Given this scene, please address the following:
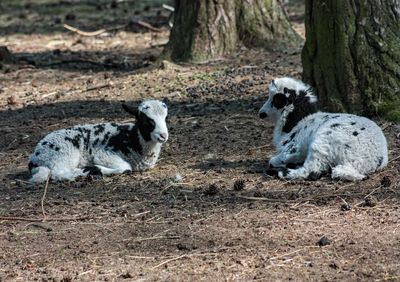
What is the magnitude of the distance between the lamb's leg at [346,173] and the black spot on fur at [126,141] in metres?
2.21

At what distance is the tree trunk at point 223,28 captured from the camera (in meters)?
13.5

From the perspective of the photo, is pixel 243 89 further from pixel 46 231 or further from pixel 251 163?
pixel 46 231

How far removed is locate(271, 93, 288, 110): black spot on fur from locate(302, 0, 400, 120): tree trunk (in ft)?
3.09

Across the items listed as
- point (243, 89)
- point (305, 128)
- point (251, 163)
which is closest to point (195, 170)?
point (251, 163)

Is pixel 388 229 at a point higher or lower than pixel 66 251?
higher

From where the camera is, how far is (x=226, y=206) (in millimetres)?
7984

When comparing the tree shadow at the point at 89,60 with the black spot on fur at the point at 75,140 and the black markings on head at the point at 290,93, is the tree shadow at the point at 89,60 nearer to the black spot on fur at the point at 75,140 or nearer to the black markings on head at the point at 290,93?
the black spot on fur at the point at 75,140

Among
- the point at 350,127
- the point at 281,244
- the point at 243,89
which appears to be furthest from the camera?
the point at 243,89

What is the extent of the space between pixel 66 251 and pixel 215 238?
1.19 meters

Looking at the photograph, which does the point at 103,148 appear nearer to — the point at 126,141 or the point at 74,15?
the point at 126,141

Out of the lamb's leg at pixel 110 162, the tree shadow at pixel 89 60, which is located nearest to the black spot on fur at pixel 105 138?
the lamb's leg at pixel 110 162

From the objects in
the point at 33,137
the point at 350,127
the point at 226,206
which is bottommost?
the point at 33,137

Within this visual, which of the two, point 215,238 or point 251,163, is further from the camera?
point 251,163

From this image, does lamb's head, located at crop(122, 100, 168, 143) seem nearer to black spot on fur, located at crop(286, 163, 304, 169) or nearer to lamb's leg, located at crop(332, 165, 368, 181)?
black spot on fur, located at crop(286, 163, 304, 169)
